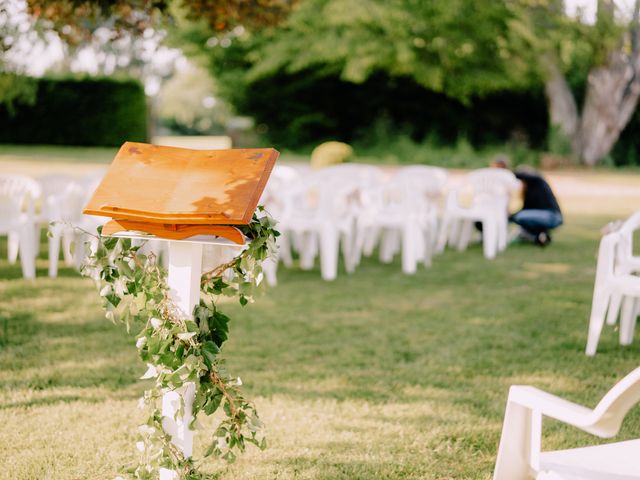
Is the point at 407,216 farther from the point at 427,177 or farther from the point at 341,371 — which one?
the point at 341,371

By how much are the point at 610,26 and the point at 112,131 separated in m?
17.1

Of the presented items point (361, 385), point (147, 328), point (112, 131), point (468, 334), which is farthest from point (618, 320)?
point (112, 131)

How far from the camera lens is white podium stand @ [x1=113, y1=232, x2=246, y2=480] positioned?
2.51m

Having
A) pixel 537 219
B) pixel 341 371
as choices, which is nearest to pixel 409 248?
pixel 537 219

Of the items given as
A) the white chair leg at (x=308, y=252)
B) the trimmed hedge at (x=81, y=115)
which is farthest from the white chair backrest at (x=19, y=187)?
the trimmed hedge at (x=81, y=115)

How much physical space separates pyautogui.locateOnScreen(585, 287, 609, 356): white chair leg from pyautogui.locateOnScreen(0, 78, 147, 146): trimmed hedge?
24.5m

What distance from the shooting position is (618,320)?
657cm

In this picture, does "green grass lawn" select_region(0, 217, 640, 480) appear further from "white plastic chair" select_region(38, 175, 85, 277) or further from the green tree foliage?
the green tree foliage

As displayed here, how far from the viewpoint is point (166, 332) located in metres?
2.56

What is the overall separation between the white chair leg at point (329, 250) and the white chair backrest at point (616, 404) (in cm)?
576

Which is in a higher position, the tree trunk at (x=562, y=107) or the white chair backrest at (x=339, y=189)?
the tree trunk at (x=562, y=107)

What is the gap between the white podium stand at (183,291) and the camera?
98.9 inches

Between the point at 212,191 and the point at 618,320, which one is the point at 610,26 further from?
the point at 212,191

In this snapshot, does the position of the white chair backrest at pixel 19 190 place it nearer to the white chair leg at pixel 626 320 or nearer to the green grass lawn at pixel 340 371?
the green grass lawn at pixel 340 371
